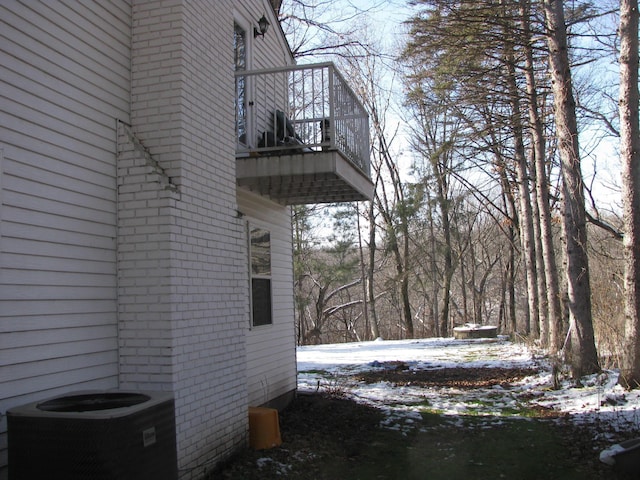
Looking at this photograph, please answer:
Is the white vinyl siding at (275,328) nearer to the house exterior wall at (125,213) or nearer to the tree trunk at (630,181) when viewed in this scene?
the house exterior wall at (125,213)

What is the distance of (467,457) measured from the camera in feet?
18.3

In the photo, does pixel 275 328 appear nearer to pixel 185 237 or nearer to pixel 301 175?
pixel 301 175

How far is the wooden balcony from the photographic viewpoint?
639 cm

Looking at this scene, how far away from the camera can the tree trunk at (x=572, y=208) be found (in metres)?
8.72

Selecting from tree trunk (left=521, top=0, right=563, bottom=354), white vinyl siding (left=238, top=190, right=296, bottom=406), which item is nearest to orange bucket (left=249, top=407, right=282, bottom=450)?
white vinyl siding (left=238, top=190, right=296, bottom=406)

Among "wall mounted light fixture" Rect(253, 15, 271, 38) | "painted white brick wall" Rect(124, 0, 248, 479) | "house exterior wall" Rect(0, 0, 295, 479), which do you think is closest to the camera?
"house exterior wall" Rect(0, 0, 295, 479)

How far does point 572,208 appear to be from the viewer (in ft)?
29.6

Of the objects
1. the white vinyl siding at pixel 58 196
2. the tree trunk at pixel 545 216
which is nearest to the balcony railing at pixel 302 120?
the white vinyl siding at pixel 58 196

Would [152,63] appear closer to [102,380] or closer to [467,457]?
[102,380]

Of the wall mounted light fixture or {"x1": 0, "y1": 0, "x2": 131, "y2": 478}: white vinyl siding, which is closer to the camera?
{"x1": 0, "y1": 0, "x2": 131, "y2": 478}: white vinyl siding

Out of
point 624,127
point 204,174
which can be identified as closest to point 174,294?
point 204,174

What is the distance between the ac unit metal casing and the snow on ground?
4.34m

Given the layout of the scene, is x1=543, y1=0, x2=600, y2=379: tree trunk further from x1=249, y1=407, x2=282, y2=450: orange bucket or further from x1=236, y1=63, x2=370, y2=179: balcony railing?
x1=249, y1=407, x2=282, y2=450: orange bucket

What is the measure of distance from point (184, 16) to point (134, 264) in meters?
2.21
